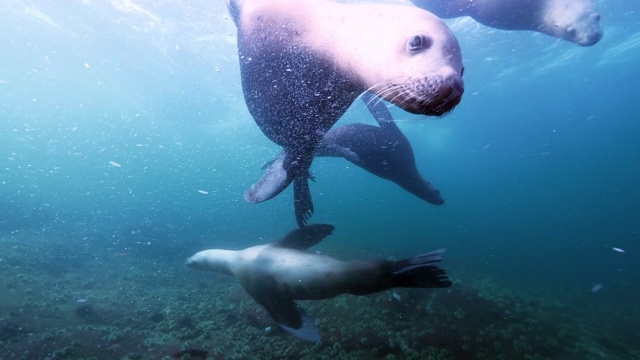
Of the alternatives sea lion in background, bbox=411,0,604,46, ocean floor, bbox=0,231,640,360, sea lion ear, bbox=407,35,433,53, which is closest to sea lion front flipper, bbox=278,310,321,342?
ocean floor, bbox=0,231,640,360

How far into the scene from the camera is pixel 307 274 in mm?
4277

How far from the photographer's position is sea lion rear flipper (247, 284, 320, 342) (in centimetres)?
466

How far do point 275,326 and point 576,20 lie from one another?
7206mm

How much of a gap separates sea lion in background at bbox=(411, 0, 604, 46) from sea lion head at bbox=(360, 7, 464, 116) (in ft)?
17.5

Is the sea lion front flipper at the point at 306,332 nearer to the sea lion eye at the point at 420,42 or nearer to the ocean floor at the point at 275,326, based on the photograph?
the ocean floor at the point at 275,326

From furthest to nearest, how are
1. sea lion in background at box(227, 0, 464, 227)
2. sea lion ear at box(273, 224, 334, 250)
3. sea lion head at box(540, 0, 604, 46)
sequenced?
sea lion head at box(540, 0, 604, 46) < sea lion ear at box(273, 224, 334, 250) < sea lion in background at box(227, 0, 464, 227)

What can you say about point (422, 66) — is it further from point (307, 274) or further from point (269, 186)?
point (307, 274)

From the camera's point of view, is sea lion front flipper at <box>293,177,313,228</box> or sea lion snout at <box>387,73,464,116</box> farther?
sea lion front flipper at <box>293,177,313,228</box>

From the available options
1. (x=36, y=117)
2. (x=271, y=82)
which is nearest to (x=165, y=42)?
(x=271, y=82)

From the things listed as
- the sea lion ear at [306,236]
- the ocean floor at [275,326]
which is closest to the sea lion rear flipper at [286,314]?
the ocean floor at [275,326]

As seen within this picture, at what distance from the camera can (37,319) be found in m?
6.87

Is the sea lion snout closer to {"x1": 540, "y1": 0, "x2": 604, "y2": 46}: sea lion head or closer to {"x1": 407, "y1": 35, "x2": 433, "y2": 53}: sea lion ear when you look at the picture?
{"x1": 407, "y1": 35, "x2": 433, "y2": 53}: sea lion ear

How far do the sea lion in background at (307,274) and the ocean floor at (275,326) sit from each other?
2.16ft

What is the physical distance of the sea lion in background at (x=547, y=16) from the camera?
547 cm
